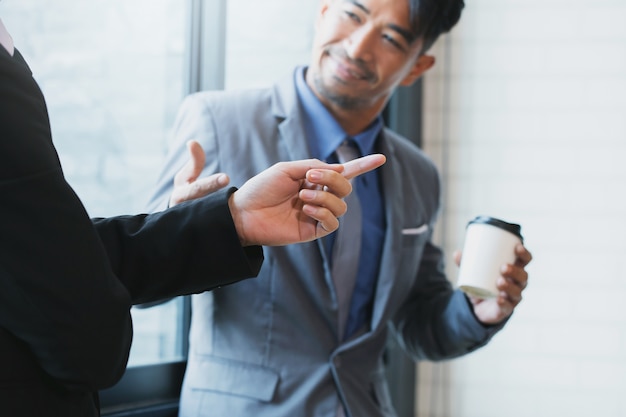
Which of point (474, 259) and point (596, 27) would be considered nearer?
point (474, 259)

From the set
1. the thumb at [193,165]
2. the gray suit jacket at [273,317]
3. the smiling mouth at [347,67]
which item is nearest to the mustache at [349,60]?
the smiling mouth at [347,67]

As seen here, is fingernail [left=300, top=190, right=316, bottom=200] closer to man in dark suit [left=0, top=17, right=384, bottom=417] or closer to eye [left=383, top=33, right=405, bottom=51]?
man in dark suit [left=0, top=17, right=384, bottom=417]

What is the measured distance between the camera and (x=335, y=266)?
58.1 inches

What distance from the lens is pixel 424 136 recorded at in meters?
2.34

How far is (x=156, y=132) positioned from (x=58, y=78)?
311 millimetres

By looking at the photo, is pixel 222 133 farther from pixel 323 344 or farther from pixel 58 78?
pixel 323 344

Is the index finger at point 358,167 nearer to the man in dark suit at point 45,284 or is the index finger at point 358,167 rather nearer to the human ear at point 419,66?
the man in dark suit at point 45,284

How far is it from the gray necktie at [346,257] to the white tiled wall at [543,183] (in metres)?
0.84

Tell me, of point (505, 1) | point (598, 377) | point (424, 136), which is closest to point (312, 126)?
point (424, 136)

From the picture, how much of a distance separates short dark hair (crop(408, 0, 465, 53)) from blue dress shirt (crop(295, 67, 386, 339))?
26 centimetres

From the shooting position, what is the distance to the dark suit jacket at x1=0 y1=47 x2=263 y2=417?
0.69 metres

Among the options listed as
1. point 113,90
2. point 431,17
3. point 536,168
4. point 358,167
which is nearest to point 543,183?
point 536,168

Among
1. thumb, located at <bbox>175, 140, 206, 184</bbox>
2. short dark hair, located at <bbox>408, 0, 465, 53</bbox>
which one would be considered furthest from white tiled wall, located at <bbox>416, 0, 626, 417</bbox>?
thumb, located at <bbox>175, 140, 206, 184</bbox>

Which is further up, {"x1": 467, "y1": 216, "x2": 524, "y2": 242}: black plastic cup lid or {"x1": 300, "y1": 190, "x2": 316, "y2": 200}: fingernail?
{"x1": 300, "y1": 190, "x2": 316, "y2": 200}: fingernail
